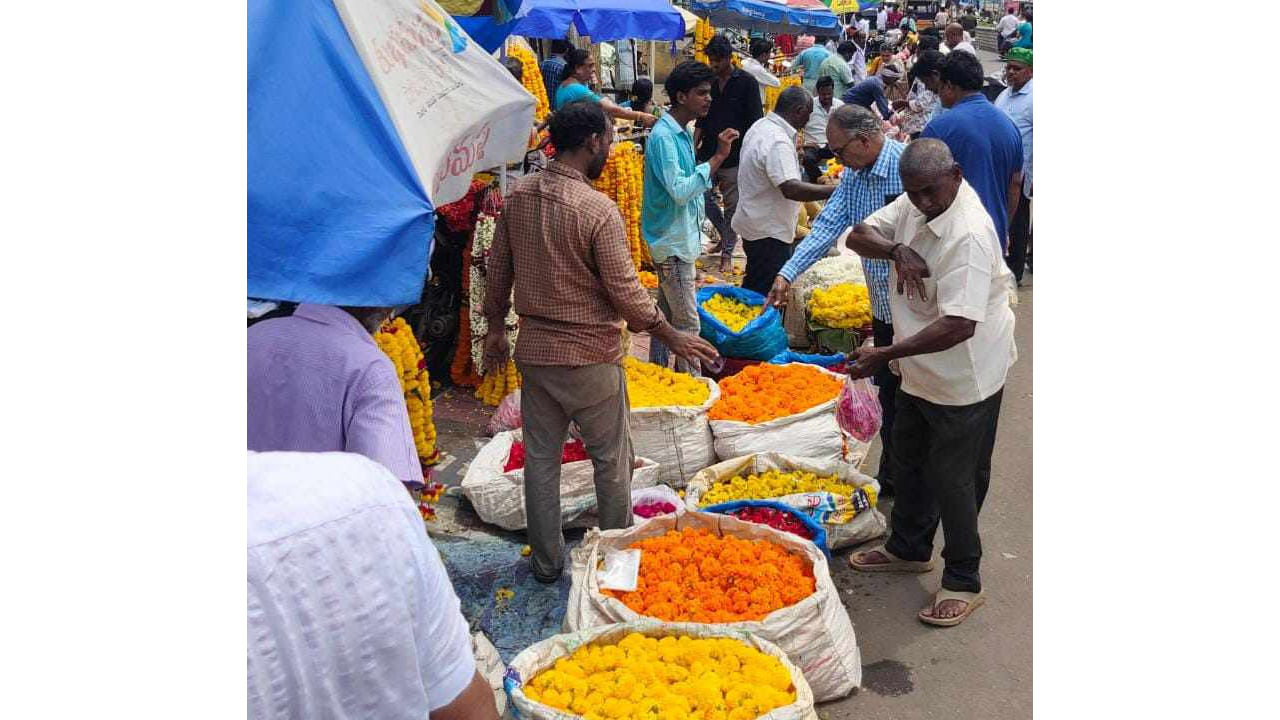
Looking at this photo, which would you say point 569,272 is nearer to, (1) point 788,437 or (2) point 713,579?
(2) point 713,579

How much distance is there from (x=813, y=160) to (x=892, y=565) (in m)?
7.14

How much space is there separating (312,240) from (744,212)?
5.40 meters

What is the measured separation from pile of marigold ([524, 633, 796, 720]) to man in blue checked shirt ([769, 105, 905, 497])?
2.26 meters

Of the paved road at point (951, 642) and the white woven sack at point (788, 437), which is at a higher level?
the white woven sack at point (788, 437)

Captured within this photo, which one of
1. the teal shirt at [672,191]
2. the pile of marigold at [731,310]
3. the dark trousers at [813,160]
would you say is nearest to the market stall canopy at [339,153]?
the teal shirt at [672,191]

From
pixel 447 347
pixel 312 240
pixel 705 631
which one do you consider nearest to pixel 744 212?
pixel 447 347

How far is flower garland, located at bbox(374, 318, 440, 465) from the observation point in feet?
13.9

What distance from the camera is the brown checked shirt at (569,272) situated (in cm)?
419

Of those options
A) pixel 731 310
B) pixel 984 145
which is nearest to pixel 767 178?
pixel 731 310

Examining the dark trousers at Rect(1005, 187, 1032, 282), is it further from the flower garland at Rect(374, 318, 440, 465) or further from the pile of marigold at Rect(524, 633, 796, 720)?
the pile of marigold at Rect(524, 633, 796, 720)

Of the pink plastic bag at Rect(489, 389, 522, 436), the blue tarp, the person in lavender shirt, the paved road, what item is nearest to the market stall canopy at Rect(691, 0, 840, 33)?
the pink plastic bag at Rect(489, 389, 522, 436)

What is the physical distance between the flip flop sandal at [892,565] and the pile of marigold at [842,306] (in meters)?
2.76

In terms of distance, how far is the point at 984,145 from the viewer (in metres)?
6.97

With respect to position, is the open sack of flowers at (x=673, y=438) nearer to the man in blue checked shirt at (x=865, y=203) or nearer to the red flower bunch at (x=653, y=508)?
the red flower bunch at (x=653, y=508)
